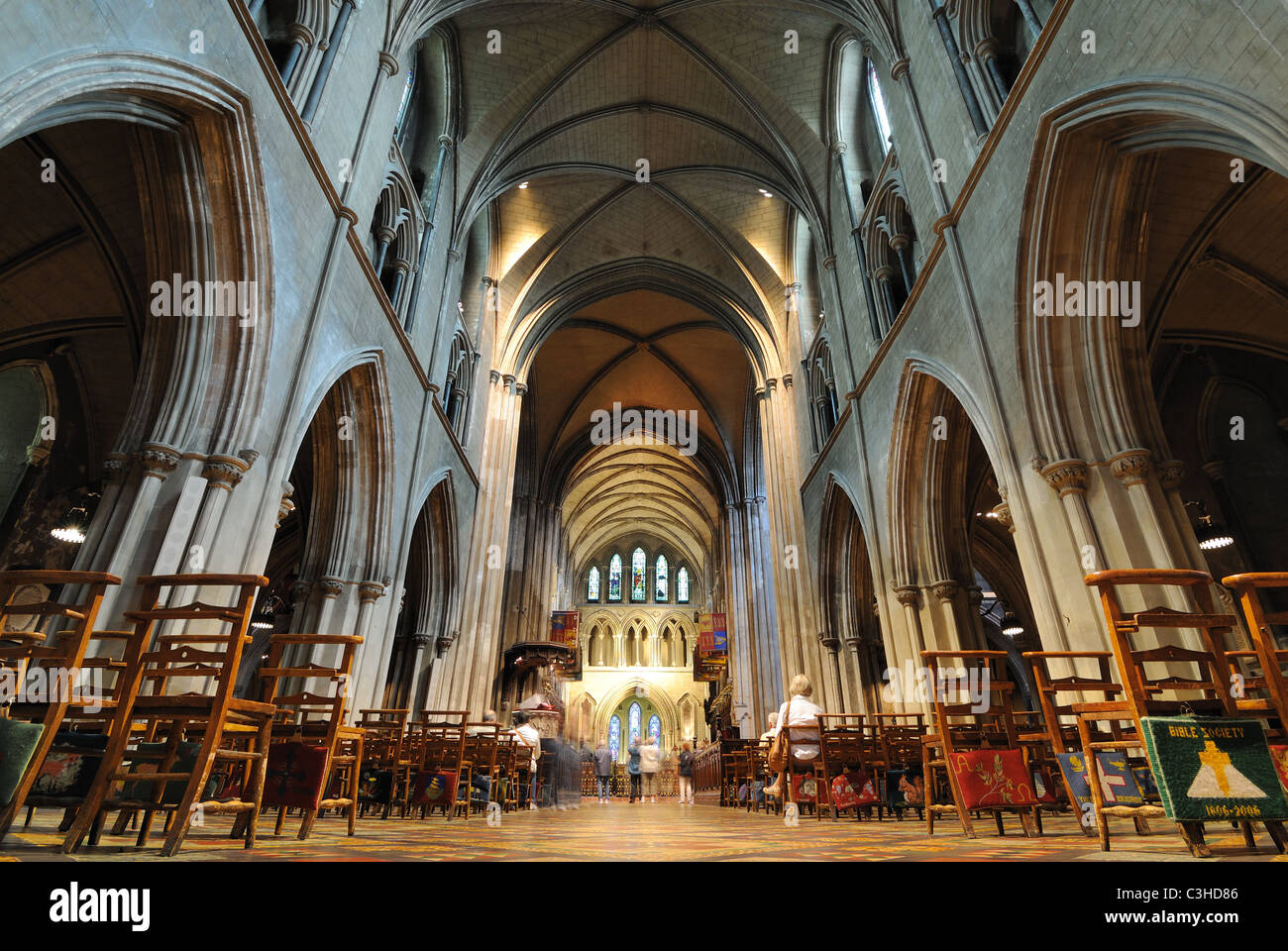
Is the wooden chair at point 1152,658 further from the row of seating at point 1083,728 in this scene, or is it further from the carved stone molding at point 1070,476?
the carved stone molding at point 1070,476

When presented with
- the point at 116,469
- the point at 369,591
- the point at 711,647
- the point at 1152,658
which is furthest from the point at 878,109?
the point at 711,647

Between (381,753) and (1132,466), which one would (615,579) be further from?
(1132,466)

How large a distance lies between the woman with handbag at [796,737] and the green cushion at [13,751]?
16.0 feet

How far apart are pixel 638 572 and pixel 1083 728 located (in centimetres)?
3449

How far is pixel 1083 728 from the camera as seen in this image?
3104mm

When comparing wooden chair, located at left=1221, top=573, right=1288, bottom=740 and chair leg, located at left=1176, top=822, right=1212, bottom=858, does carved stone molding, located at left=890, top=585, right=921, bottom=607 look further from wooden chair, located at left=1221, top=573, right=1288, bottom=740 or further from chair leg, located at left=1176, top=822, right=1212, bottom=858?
chair leg, located at left=1176, top=822, right=1212, bottom=858

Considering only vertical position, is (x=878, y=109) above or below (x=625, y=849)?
above

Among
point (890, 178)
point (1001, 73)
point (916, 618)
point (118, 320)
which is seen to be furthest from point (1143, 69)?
point (118, 320)

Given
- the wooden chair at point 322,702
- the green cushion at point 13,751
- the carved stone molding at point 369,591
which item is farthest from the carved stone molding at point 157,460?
the carved stone molding at point 369,591

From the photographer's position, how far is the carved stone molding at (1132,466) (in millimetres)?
5559

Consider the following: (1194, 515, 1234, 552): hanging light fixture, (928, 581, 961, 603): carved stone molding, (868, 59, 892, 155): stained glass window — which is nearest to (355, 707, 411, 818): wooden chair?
(928, 581, 961, 603): carved stone molding

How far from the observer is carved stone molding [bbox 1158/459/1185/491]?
5.58 meters

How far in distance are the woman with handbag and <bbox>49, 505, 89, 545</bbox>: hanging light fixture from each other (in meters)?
Result: 11.8
